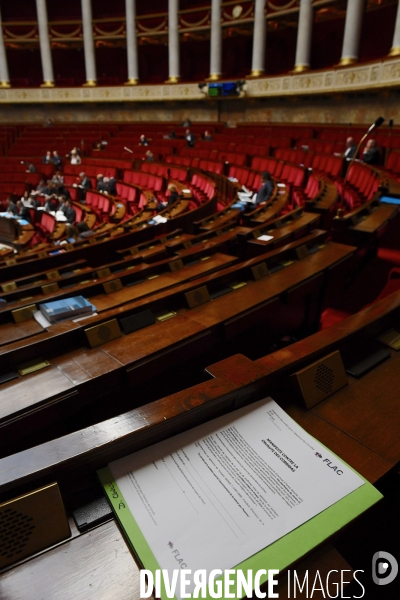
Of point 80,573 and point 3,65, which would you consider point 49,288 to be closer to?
point 80,573

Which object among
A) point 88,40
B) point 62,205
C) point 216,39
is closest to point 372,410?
point 62,205

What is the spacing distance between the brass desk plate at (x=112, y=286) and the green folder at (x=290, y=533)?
2118 mm

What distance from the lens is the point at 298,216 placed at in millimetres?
4266

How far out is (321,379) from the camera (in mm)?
1366

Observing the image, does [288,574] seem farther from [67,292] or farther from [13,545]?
[67,292]

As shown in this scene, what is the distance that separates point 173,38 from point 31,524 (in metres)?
17.8

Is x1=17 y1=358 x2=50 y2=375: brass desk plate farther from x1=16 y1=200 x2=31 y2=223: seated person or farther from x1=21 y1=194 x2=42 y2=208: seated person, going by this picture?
x1=21 y1=194 x2=42 y2=208: seated person

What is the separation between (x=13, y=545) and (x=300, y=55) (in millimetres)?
13994

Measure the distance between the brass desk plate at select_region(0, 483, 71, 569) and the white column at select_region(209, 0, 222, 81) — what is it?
52.1 ft

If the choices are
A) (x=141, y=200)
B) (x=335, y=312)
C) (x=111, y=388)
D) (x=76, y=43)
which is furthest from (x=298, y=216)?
(x=76, y=43)

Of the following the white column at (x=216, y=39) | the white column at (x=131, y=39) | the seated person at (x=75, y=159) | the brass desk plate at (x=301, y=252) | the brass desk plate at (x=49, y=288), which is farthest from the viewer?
the white column at (x=131, y=39)

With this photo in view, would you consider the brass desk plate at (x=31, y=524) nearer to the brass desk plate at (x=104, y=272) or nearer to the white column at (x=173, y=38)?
the brass desk plate at (x=104, y=272)

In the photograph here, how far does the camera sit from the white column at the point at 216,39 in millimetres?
14156

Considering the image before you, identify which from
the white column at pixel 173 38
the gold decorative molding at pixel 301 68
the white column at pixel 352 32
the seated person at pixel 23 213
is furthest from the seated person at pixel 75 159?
the white column at pixel 352 32
